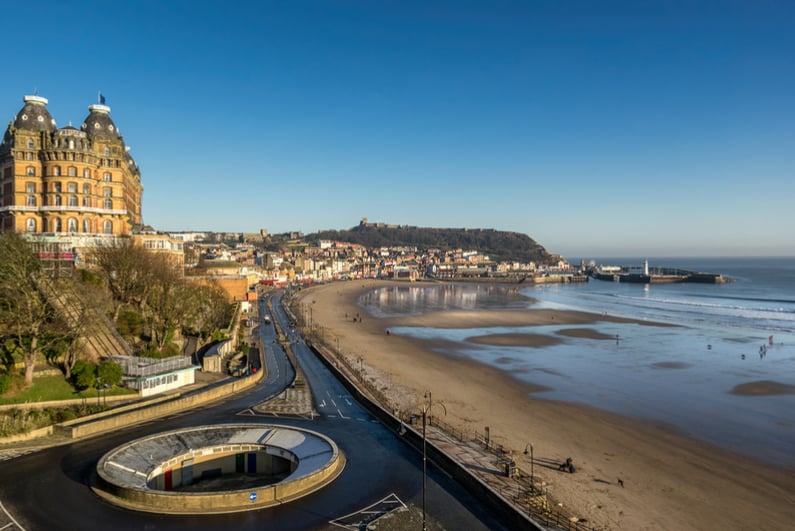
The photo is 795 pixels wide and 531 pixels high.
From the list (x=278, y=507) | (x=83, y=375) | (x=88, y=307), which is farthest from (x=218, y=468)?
(x=88, y=307)

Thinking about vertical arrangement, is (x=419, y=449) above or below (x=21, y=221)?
below

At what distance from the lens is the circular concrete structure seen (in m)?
19.0

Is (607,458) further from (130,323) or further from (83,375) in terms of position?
(130,323)

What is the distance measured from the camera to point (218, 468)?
24.4 meters

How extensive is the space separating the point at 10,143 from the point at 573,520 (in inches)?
2184

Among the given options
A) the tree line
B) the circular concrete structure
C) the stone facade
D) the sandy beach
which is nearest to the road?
the circular concrete structure

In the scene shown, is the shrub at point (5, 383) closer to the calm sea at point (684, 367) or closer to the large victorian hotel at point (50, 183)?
the large victorian hotel at point (50, 183)

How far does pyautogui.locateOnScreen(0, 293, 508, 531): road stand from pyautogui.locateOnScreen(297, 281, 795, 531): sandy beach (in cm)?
568

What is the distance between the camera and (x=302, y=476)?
20641 millimetres

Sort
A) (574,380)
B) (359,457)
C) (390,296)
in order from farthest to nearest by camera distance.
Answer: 1. (390,296)
2. (574,380)
3. (359,457)

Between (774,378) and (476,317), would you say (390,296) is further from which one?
(774,378)

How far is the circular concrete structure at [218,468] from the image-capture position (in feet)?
62.2

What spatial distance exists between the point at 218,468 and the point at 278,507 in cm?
667

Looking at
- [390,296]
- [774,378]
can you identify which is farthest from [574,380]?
[390,296]
